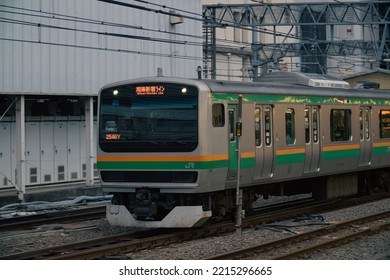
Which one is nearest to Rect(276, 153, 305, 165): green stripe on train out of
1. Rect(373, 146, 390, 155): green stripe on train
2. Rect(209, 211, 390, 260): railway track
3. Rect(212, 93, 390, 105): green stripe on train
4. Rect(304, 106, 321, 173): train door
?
Rect(304, 106, 321, 173): train door

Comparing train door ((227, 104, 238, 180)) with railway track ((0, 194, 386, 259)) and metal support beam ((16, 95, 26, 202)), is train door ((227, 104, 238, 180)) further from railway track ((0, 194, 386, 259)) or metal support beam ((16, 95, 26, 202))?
metal support beam ((16, 95, 26, 202))

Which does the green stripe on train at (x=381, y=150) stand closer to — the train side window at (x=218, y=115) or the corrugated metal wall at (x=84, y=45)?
the train side window at (x=218, y=115)

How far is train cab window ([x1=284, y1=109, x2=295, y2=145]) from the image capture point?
48.8ft

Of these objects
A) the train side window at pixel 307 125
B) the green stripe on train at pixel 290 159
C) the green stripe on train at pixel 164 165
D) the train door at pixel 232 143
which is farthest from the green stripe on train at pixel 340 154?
the green stripe on train at pixel 164 165

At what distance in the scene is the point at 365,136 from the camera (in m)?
18.0

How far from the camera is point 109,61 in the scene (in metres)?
23.2

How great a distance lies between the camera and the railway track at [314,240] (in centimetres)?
1116

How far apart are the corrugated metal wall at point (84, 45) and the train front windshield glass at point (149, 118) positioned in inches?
242

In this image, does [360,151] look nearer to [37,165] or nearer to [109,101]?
[109,101]

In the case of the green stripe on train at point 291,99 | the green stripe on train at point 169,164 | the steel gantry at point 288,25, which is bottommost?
the green stripe on train at point 169,164

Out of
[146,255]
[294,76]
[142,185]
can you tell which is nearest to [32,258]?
[146,255]

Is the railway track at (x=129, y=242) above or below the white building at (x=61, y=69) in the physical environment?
below

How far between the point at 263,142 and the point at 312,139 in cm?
203

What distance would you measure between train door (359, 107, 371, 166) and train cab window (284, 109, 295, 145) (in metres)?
3.41
